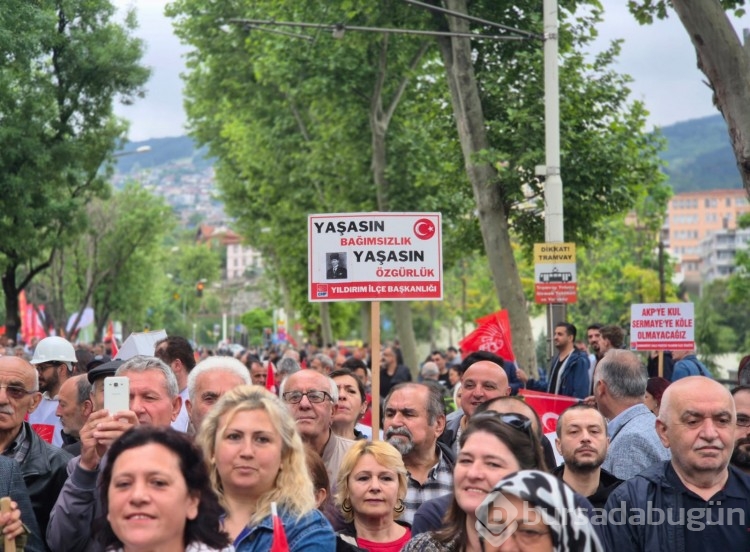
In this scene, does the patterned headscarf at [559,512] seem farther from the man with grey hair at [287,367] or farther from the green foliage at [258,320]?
the green foliage at [258,320]

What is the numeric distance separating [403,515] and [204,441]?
6.51 feet

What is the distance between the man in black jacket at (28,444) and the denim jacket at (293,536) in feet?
5.74

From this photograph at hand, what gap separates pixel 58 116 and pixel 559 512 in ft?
78.0

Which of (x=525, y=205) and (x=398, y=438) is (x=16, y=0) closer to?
(x=525, y=205)

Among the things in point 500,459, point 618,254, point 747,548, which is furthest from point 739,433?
point 618,254

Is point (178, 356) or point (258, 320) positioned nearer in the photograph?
point (178, 356)

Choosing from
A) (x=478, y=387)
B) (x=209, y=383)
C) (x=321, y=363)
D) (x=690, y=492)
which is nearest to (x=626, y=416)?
(x=478, y=387)

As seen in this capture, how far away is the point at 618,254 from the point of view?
6288 centimetres

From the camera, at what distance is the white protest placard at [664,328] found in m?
14.9

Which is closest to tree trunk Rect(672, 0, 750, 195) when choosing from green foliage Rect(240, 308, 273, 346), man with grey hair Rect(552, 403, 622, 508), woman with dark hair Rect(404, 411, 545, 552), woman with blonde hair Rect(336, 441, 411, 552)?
man with grey hair Rect(552, 403, 622, 508)

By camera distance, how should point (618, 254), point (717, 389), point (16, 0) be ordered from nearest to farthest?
point (717, 389) → point (16, 0) → point (618, 254)

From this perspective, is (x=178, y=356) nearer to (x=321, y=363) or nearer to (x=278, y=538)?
(x=278, y=538)

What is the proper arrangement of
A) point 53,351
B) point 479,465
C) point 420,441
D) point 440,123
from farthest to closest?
point 440,123 → point 53,351 → point 420,441 → point 479,465

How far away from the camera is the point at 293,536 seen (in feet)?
17.3
